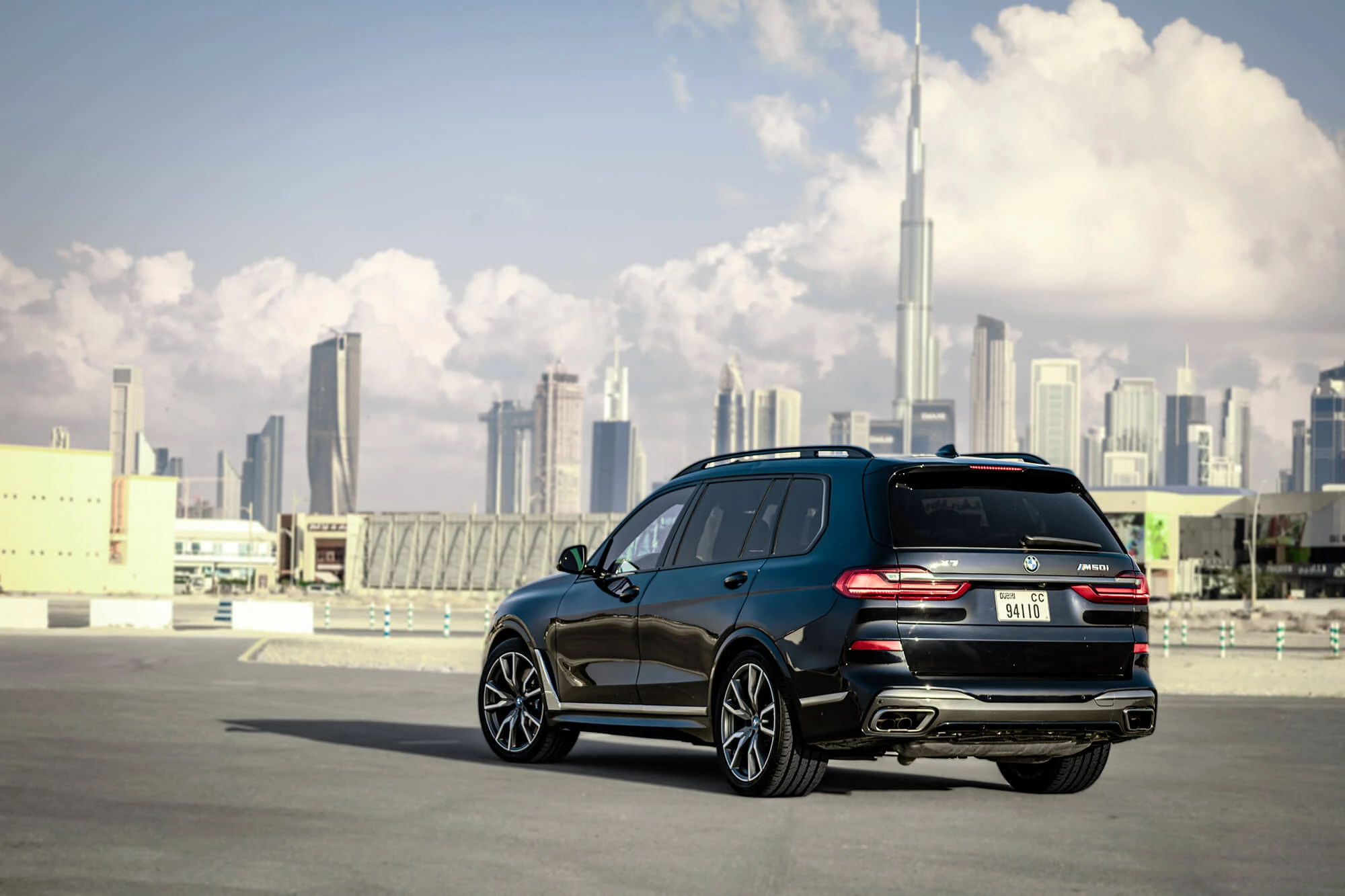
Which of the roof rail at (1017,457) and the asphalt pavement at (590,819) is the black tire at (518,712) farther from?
the roof rail at (1017,457)

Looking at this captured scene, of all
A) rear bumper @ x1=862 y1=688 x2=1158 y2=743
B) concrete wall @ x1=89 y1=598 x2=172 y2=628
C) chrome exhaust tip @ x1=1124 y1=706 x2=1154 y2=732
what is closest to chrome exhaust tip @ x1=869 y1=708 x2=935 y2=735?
rear bumper @ x1=862 y1=688 x2=1158 y2=743

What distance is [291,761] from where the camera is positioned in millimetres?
11375

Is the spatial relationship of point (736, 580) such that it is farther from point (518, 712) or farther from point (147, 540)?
point (147, 540)

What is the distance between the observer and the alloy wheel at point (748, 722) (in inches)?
368

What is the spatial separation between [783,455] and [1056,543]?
189cm

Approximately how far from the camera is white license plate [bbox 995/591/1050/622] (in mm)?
8773

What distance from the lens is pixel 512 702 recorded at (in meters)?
11.9

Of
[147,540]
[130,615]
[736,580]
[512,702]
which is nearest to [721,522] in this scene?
[736,580]

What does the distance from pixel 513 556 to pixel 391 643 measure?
346ft

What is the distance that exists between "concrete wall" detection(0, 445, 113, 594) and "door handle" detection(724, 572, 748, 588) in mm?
131471

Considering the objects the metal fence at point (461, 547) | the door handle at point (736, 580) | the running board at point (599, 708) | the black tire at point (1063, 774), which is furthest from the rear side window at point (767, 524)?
the metal fence at point (461, 547)

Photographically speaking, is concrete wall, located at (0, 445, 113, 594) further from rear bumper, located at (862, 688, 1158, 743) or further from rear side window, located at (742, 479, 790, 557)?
rear bumper, located at (862, 688, 1158, 743)

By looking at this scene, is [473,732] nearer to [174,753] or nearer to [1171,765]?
[174,753]

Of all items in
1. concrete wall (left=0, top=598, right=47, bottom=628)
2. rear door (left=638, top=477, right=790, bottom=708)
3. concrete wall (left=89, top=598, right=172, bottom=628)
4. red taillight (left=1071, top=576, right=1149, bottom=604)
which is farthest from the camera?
concrete wall (left=89, top=598, right=172, bottom=628)
